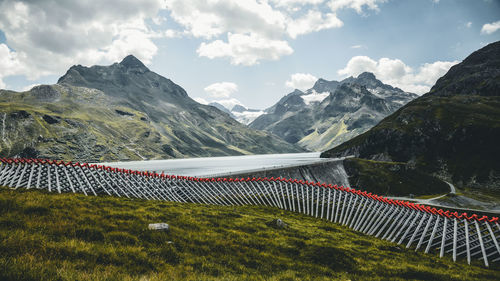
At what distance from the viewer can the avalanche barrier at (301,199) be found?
87.4ft

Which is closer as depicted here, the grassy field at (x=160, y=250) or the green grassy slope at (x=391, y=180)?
the grassy field at (x=160, y=250)

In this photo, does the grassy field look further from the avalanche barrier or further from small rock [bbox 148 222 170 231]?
the avalanche barrier

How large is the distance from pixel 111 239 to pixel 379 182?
138 metres

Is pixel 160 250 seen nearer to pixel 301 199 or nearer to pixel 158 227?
pixel 158 227

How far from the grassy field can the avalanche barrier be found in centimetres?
887

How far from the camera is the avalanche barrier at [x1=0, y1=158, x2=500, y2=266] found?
87.4 feet

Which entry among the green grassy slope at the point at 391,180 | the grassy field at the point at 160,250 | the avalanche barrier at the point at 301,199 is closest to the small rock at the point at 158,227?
the grassy field at the point at 160,250

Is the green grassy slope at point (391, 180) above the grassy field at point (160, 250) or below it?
below

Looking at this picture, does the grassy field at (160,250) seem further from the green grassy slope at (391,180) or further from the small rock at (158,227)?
the green grassy slope at (391,180)

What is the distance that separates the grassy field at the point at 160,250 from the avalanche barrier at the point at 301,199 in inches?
349

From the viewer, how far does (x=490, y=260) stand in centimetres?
2562

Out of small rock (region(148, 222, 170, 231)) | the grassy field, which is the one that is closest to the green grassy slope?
the grassy field

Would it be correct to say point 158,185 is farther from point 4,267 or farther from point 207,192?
point 4,267

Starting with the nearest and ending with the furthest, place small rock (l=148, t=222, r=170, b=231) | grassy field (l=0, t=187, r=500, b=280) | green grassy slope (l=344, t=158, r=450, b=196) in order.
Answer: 1. grassy field (l=0, t=187, r=500, b=280)
2. small rock (l=148, t=222, r=170, b=231)
3. green grassy slope (l=344, t=158, r=450, b=196)
